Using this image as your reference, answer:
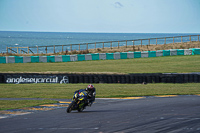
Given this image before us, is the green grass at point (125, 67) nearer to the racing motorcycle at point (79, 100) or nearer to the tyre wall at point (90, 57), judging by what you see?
the tyre wall at point (90, 57)

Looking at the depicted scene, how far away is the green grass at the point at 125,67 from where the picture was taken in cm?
2973

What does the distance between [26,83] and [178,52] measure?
2287 cm

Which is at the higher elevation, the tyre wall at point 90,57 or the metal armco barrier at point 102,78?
the tyre wall at point 90,57

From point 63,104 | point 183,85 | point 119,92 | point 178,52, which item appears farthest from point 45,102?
point 178,52

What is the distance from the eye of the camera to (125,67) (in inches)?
1267

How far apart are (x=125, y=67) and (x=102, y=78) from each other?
319 inches

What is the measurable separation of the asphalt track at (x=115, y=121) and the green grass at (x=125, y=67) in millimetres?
15884

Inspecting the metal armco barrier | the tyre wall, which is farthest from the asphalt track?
the tyre wall

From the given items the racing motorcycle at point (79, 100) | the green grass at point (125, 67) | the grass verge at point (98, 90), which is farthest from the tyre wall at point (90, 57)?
the racing motorcycle at point (79, 100)

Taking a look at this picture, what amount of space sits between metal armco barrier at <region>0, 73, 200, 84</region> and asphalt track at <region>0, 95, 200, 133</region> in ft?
32.8

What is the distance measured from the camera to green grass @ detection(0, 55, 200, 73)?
97.5ft

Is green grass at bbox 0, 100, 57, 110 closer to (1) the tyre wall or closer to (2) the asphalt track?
(2) the asphalt track

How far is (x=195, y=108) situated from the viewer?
13281 millimetres

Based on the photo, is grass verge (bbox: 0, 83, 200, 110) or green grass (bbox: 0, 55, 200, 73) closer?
grass verge (bbox: 0, 83, 200, 110)
